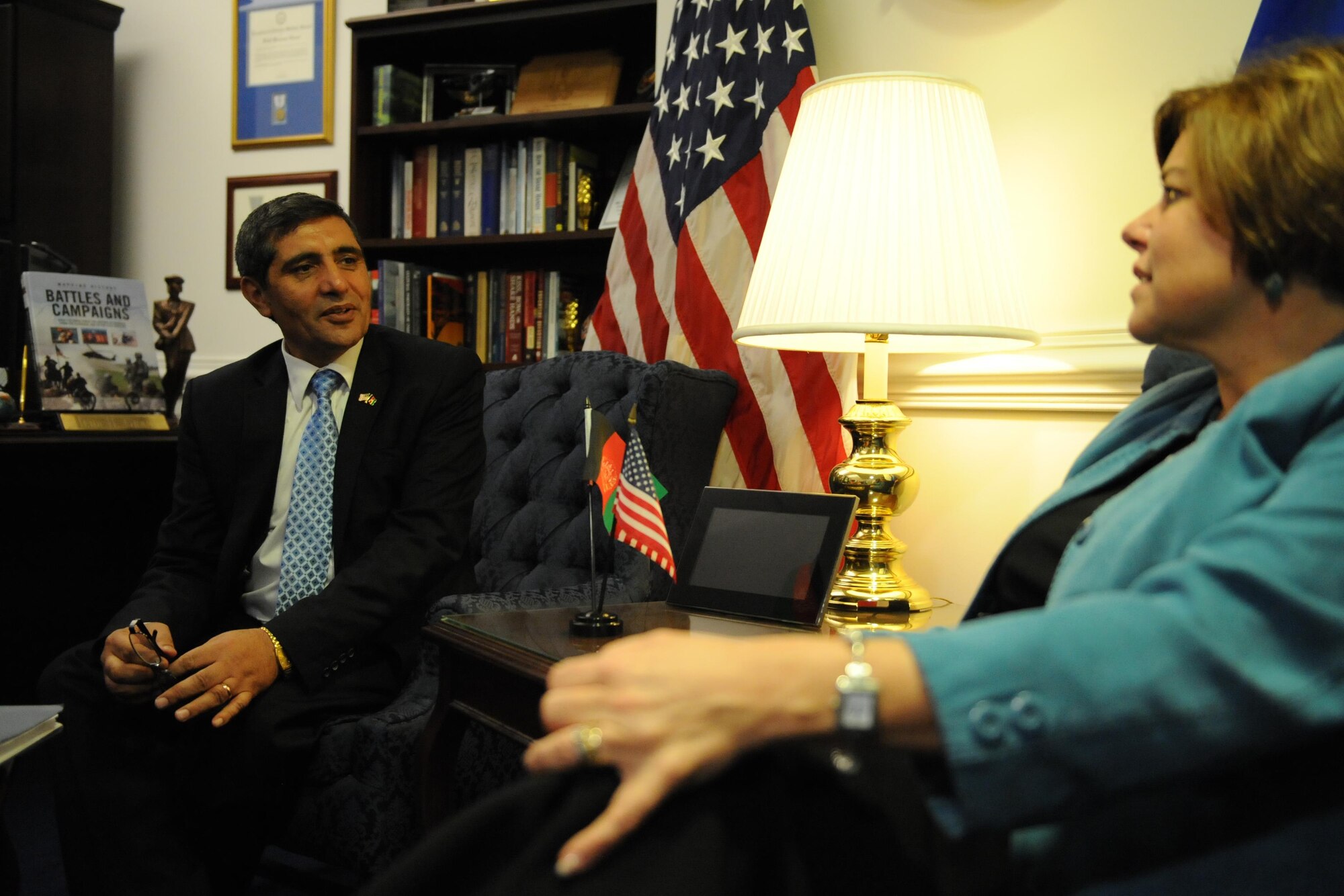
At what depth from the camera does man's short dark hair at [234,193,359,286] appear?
208 centimetres

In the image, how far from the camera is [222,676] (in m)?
1.70

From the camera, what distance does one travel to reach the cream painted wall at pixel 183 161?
12.4ft

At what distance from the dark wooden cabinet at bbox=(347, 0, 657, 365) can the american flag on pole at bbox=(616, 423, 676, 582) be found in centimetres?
139

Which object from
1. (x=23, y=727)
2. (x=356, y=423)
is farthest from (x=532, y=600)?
(x=23, y=727)

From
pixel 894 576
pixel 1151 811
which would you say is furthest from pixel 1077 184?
pixel 1151 811

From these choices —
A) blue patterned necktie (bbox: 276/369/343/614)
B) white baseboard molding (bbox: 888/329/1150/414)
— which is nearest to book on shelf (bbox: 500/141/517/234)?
blue patterned necktie (bbox: 276/369/343/614)

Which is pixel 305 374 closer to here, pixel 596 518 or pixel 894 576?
pixel 596 518

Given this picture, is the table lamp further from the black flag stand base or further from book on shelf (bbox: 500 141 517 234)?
book on shelf (bbox: 500 141 517 234)

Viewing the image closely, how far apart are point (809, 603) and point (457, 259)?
2.19 metres

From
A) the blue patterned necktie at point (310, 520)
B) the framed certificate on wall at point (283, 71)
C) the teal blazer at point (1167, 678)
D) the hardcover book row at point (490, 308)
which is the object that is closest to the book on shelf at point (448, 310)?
the hardcover book row at point (490, 308)

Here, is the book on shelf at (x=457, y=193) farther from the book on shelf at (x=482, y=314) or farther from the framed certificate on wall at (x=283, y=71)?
the framed certificate on wall at (x=283, y=71)

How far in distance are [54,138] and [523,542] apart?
258 cm

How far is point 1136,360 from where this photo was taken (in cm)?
175

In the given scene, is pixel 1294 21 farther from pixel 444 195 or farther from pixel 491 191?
pixel 444 195
